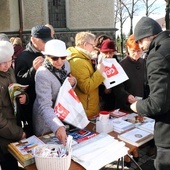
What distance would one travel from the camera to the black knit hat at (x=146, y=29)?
1812mm

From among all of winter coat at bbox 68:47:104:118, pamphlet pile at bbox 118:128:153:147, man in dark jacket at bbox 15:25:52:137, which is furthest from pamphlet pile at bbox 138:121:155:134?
man in dark jacket at bbox 15:25:52:137

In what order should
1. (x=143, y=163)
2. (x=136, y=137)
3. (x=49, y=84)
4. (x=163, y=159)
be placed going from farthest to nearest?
1. (x=143, y=163)
2. (x=49, y=84)
3. (x=136, y=137)
4. (x=163, y=159)

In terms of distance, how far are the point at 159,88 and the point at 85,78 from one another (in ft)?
3.47

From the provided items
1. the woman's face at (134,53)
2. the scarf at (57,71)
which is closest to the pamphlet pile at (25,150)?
the scarf at (57,71)

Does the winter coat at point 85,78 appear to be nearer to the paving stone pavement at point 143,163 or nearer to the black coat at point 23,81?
the black coat at point 23,81

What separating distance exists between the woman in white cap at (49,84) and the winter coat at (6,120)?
0.22 meters

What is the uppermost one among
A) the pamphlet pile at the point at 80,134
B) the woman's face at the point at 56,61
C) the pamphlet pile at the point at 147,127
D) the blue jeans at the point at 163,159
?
the woman's face at the point at 56,61

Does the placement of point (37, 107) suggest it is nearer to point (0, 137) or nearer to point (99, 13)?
point (0, 137)

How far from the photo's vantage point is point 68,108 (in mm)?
2053

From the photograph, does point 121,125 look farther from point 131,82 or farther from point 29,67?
point 29,67

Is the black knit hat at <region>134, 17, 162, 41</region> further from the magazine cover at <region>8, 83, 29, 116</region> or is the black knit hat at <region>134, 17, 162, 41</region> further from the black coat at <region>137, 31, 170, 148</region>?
the magazine cover at <region>8, 83, 29, 116</region>

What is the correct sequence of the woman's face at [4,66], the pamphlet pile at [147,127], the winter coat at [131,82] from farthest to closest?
the winter coat at [131,82]
the pamphlet pile at [147,127]
the woman's face at [4,66]

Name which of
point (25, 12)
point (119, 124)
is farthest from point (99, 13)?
point (119, 124)

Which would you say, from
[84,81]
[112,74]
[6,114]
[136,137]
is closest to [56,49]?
[84,81]
